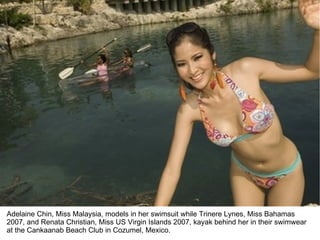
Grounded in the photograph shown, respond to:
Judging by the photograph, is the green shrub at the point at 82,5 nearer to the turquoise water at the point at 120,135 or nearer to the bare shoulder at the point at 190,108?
the turquoise water at the point at 120,135

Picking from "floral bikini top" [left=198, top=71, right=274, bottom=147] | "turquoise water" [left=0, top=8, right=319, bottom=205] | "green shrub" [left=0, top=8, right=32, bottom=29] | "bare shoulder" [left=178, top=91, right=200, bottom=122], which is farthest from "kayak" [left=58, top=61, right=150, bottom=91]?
"green shrub" [left=0, top=8, right=32, bottom=29]

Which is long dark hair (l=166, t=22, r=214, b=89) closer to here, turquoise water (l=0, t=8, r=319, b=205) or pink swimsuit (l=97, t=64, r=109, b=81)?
turquoise water (l=0, t=8, r=319, b=205)

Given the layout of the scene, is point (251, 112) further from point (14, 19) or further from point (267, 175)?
point (14, 19)

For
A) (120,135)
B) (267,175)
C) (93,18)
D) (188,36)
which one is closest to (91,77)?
(120,135)

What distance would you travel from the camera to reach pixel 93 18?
68.1 metres

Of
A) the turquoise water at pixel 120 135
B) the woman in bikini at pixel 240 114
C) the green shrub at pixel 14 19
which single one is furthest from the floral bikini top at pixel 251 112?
the green shrub at pixel 14 19

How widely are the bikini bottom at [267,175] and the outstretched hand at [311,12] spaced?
1580 mm

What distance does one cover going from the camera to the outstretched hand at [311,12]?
9.37 feet

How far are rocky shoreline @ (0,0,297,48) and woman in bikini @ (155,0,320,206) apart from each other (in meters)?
54.3

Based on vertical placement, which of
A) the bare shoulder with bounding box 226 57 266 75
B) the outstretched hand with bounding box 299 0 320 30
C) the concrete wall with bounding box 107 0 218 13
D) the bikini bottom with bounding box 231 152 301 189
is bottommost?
the concrete wall with bounding box 107 0 218 13

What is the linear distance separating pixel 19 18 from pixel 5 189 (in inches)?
2178

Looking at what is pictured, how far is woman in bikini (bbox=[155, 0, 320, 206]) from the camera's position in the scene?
3225 millimetres

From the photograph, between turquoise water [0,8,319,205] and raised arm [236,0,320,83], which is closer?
raised arm [236,0,320,83]

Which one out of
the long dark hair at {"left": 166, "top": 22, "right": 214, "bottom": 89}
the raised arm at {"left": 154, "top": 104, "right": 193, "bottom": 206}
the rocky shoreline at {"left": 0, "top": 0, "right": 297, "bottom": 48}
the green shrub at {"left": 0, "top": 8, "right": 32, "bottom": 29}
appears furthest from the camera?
the green shrub at {"left": 0, "top": 8, "right": 32, "bottom": 29}
